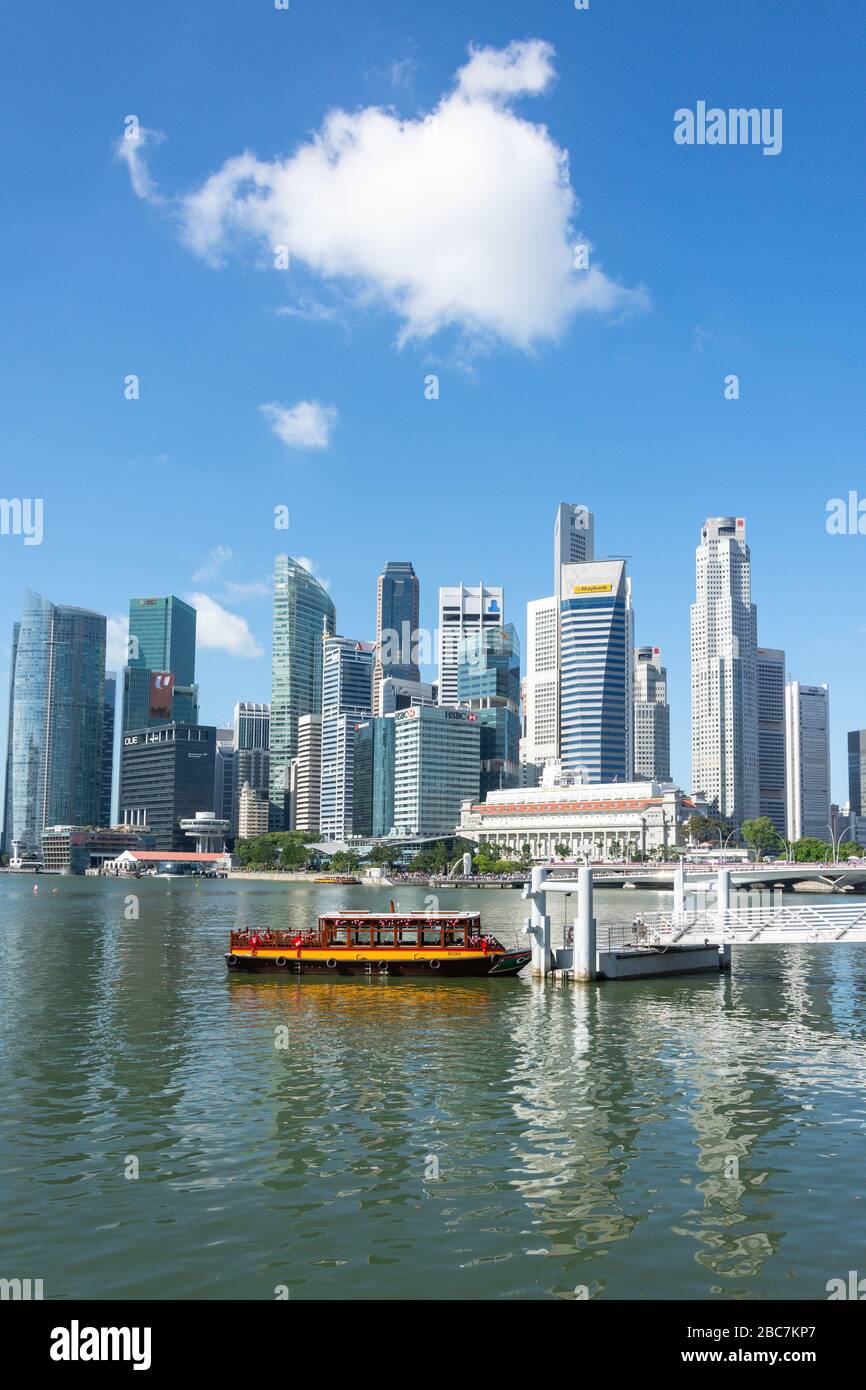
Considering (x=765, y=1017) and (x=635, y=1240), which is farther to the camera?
(x=765, y=1017)

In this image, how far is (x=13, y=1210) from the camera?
87.4 feet

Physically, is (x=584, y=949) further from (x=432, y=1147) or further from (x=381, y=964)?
(x=432, y=1147)

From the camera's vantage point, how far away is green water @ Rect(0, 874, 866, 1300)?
2334 centimetres

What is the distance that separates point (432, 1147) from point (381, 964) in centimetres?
4247

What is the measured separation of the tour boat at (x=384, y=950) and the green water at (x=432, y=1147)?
32.3 ft

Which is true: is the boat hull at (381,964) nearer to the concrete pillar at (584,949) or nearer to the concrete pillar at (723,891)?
the concrete pillar at (584,949)

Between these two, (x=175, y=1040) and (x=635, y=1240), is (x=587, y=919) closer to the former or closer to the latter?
(x=175, y=1040)

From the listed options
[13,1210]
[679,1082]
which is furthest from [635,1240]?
[679,1082]

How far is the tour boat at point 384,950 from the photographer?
73.3 meters

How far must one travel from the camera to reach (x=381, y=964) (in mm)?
74000

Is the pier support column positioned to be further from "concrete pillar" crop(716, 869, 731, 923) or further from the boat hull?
"concrete pillar" crop(716, 869, 731, 923)

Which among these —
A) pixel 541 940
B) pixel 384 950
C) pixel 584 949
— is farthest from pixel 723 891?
pixel 384 950
